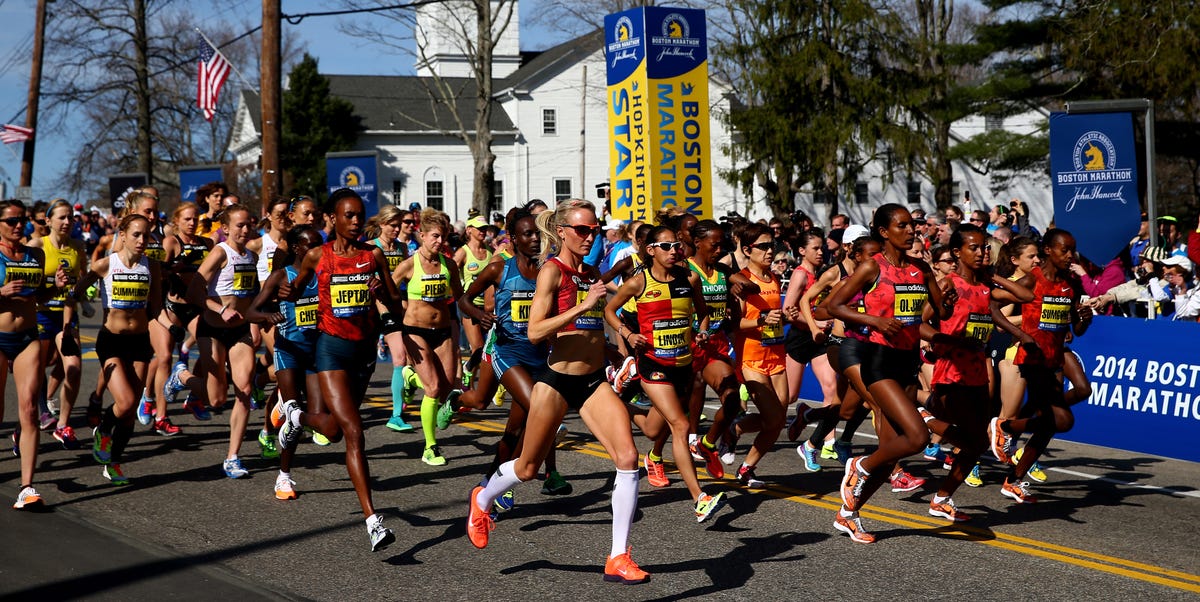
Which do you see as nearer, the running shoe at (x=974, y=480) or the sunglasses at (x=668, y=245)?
the sunglasses at (x=668, y=245)

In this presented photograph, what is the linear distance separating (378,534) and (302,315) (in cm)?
251

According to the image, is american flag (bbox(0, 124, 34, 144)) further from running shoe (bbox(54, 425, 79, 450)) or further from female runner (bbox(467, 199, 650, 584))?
female runner (bbox(467, 199, 650, 584))

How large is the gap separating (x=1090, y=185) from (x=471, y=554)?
11550 mm

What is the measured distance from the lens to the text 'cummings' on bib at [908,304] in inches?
313

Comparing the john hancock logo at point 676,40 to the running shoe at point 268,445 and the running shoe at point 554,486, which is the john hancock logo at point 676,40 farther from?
the running shoe at point 554,486

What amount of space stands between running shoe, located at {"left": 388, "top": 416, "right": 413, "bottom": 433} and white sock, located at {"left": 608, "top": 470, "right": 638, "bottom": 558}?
18.9ft

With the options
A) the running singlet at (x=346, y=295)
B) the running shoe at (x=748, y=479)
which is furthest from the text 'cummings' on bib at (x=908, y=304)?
the running singlet at (x=346, y=295)

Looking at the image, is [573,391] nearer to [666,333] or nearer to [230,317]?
[666,333]

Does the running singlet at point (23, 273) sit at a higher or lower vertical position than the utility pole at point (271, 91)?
lower

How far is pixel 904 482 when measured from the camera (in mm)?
9477

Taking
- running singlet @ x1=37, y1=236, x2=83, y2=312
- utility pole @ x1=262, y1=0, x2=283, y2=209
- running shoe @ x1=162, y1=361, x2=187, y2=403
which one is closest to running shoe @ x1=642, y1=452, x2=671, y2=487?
running shoe @ x1=162, y1=361, x2=187, y2=403

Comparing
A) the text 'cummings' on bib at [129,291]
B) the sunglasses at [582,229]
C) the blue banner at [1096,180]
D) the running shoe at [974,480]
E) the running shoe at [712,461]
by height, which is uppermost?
the blue banner at [1096,180]

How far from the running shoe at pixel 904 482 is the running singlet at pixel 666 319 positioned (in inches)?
94.0

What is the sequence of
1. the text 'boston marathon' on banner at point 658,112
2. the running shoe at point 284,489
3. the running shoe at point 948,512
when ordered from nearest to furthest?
the running shoe at point 948,512 < the running shoe at point 284,489 < the text 'boston marathon' on banner at point 658,112
